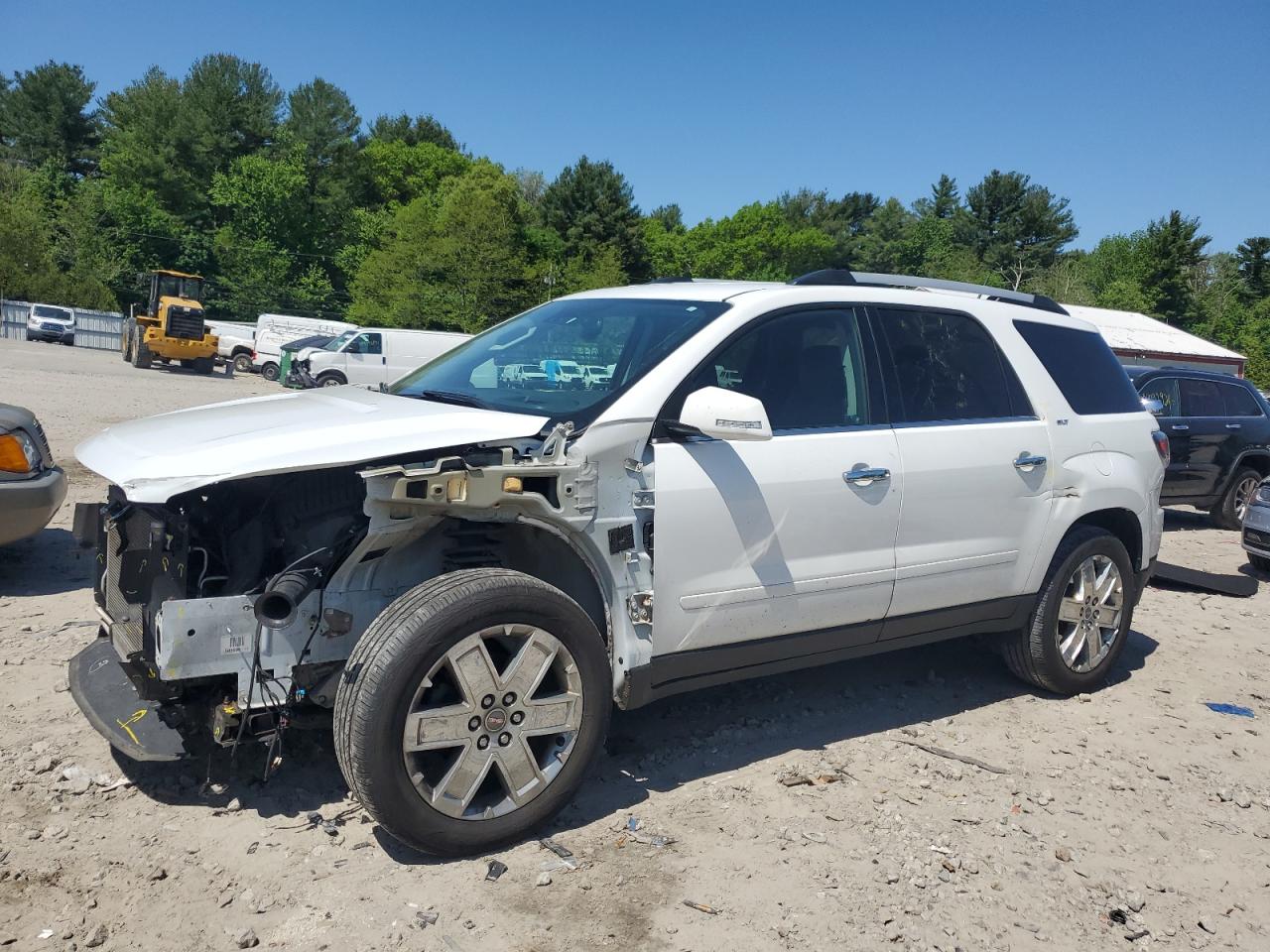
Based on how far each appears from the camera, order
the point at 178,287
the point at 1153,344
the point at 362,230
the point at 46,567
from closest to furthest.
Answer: the point at 46,567
the point at 178,287
the point at 1153,344
the point at 362,230

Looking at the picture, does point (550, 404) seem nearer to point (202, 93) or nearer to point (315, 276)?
point (315, 276)

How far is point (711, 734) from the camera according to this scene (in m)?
4.34

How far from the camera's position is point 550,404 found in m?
3.60

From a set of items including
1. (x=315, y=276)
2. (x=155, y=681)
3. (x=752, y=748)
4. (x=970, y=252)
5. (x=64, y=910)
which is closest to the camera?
A: (x=64, y=910)

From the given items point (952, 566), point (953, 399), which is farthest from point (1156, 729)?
point (953, 399)

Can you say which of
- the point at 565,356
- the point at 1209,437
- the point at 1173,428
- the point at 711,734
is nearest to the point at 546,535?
the point at 565,356

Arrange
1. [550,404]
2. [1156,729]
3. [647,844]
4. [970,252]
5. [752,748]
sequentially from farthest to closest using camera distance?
1. [970,252]
2. [1156,729]
3. [752,748]
4. [550,404]
5. [647,844]

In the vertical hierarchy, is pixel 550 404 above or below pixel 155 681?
above

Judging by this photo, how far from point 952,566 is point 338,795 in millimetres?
2751

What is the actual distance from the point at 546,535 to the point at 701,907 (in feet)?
4.35

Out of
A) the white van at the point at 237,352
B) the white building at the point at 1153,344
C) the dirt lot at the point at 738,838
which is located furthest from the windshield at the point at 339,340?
the white building at the point at 1153,344

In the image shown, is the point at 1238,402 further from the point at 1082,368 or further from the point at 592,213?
the point at 592,213

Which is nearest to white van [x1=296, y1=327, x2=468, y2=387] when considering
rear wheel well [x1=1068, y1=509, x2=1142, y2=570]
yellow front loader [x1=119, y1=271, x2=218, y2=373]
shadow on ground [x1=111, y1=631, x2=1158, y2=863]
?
yellow front loader [x1=119, y1=271, x2=218, y2=373]

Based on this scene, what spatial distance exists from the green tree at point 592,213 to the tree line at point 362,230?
0.43ft
